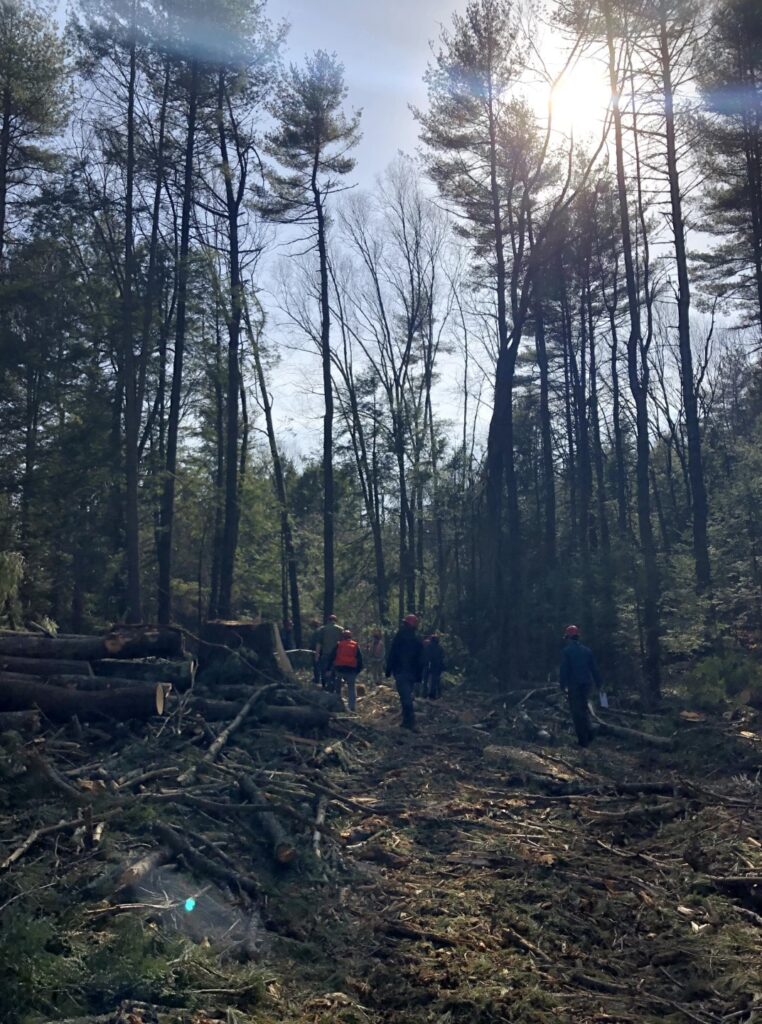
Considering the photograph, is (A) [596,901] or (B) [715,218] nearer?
(A) [596,901]

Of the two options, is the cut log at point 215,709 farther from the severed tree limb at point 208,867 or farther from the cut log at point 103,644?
the severed tree limb at point 208,867

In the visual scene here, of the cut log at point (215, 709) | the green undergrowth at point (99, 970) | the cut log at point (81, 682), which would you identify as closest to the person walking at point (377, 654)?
the cut log at point (215, 709)

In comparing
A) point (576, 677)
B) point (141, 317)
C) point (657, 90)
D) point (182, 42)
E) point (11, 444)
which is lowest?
point (576, 677)

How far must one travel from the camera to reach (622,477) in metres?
38.2

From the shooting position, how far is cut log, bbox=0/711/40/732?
10345 millimetres

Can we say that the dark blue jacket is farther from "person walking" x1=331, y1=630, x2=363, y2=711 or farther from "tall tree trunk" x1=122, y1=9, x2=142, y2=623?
"tall tree trunk" x1=122, y1=9, x2=142, y2=623

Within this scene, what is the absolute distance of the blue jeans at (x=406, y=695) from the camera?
1580 centimetres

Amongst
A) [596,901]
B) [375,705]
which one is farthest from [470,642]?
[596,901]

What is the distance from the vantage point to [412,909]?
741cm

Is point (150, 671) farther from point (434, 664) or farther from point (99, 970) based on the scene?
point (434, 664)

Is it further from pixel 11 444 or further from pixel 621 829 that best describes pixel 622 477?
pixel 621 829

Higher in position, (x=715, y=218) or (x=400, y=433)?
(x=715, y=218)

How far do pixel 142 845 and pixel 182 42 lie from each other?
23274 millimetres

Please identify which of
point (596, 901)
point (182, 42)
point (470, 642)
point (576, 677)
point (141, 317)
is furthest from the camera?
point (470, 642)
